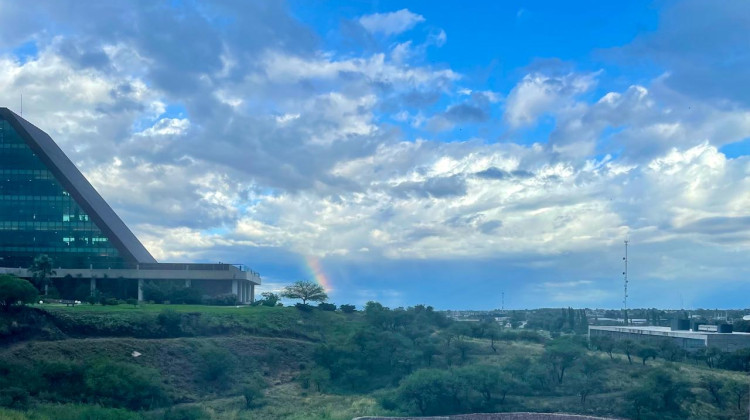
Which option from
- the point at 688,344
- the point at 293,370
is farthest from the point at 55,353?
the point at 688,344

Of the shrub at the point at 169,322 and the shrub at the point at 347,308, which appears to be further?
the shrub at the point at 347,308

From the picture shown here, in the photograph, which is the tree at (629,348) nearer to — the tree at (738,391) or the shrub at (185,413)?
the tree at (738,391)

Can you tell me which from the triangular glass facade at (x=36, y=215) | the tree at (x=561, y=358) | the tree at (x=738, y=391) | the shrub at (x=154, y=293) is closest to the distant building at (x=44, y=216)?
the triangular glass facade at (x=36, y=215)

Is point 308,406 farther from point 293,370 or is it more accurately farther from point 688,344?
point 688,344

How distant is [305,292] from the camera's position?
7631 centimetres

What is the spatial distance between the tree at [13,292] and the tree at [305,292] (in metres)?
28.3

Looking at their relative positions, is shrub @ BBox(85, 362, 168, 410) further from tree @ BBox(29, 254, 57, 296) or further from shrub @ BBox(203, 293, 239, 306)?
shrub @ BBox(203, 293, 239, 306)

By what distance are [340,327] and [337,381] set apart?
1375cm

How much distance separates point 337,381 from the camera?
5519 centimetres

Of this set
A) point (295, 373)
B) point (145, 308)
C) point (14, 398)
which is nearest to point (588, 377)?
point (295, 373)

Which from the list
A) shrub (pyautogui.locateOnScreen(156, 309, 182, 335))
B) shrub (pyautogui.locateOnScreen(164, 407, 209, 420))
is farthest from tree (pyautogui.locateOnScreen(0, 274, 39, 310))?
shrub (pyautogui.locateOnScreen(164, 407, 209, 420))

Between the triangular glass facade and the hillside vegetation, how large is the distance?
17.8m

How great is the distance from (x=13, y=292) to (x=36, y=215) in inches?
1098

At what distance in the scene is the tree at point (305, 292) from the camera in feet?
250
